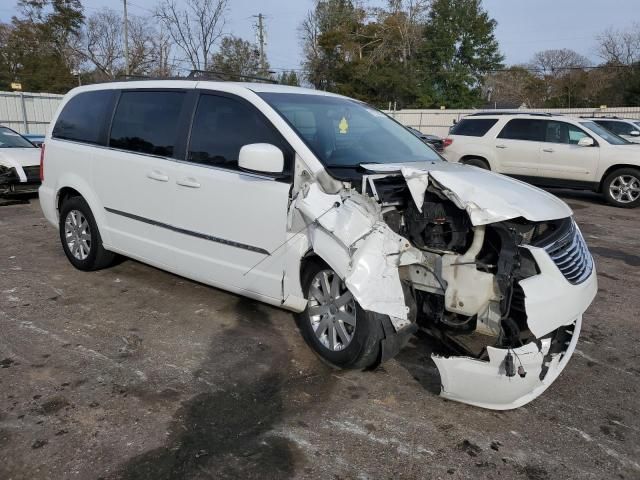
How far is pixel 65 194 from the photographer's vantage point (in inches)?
223

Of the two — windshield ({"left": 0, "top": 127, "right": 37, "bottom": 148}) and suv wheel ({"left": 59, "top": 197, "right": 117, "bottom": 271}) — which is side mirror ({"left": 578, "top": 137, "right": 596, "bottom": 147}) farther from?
windshield ({"left": 0, "top": 127, "right": 37, "bottom": 148})

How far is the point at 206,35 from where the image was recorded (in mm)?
43406

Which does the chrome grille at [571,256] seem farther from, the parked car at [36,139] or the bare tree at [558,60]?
the bare tree at [558,60]

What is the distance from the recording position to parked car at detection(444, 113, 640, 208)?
1064 cm

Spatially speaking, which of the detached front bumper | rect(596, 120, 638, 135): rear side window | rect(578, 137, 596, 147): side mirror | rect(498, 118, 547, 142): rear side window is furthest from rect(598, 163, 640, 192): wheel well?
the detached front bumper

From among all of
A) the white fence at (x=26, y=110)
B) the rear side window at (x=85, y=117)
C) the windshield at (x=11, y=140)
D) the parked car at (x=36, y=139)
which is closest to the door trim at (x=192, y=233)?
the rear side window at (x=85, y=117)

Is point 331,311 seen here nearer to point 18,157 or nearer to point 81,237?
point 81,237

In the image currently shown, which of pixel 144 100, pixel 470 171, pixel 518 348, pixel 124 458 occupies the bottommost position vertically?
pixel 124 458

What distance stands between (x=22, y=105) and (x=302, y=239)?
23.0 metres

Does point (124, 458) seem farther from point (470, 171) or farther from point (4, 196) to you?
point (4, 196)

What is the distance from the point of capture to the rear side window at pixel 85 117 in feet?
17.1

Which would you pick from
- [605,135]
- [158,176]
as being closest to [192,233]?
[158,176]

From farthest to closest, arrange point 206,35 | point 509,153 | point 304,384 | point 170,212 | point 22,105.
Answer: point 206,35 → point 22,105 → point 509,153 → point 170,212 → point 304,384

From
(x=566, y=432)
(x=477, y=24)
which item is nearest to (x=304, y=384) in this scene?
(x=566, y=432)
